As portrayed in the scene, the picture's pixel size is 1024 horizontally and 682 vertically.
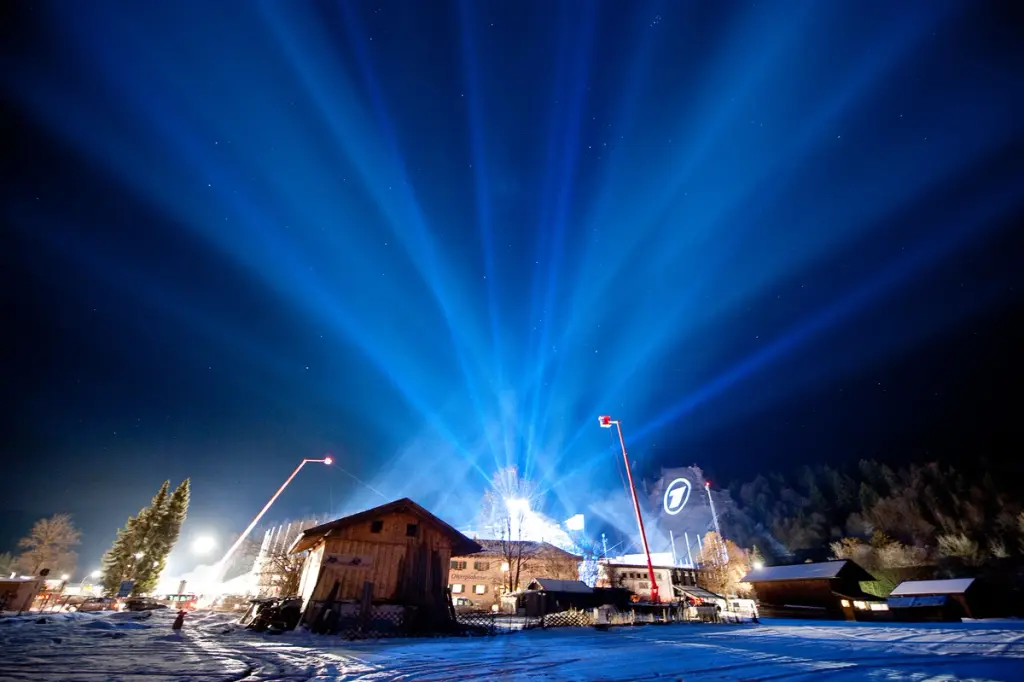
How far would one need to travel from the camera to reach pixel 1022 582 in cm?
4084

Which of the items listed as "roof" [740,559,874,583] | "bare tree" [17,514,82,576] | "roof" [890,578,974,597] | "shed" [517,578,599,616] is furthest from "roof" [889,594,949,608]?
"bare tree" [17,514,82,576]

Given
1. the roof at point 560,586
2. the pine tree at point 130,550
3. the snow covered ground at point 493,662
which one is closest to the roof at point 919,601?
the roof at point 560,586

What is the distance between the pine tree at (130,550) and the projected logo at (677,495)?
118052mm

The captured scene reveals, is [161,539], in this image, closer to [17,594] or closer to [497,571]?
[17,594]

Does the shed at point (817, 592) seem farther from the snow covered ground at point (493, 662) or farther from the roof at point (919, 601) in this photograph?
the snow covered ground at point (493, 662)

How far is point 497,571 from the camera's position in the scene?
6184 centimetres

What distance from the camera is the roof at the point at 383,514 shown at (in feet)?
74.8

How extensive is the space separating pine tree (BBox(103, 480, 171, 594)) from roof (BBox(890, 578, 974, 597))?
85.4 meters

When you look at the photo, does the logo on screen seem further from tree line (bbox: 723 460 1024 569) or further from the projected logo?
tree line (bbox: 723 460 1024 569)

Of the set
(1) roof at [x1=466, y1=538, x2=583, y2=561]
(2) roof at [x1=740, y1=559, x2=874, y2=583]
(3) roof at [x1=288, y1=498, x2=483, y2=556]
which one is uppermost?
(1) roof at [x1=466, y1=538, x2=583, y2=561]

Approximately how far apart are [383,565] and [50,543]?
232ft

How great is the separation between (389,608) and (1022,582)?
64.2 metres

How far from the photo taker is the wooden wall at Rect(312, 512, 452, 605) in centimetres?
2180

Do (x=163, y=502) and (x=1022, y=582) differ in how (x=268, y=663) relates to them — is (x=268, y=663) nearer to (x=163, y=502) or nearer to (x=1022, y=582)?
(x=163, y=502)
